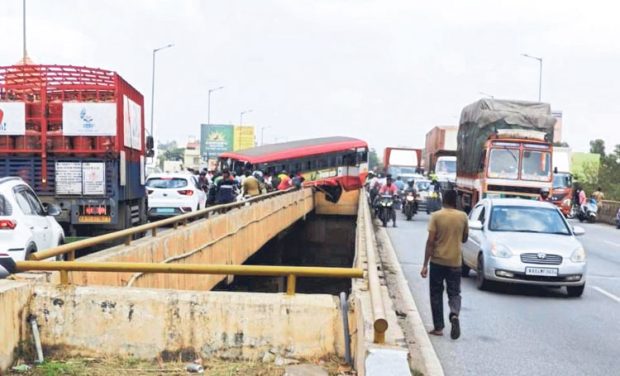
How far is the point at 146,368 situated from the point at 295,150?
29.4m

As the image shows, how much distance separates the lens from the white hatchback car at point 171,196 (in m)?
23.9

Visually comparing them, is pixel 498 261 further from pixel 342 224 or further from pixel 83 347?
pixel 342 224

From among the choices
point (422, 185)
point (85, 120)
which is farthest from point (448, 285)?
point (422, 185)

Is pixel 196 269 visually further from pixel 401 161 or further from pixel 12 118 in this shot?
pixel 401 161

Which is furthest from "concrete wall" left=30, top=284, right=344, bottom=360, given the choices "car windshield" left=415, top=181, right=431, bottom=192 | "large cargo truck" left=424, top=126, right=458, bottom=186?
"large cargo truck" left=424, top=126, right=458, bottom=186

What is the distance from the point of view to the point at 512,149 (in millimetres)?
24328

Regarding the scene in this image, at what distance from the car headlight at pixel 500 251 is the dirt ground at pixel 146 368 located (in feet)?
22.6

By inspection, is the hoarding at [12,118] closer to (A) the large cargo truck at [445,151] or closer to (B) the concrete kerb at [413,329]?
(B) the concrete kerb at [413,329]

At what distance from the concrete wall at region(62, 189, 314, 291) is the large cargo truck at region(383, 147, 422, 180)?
1203 inches

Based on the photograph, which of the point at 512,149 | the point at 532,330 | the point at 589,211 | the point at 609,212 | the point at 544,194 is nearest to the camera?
the point at 532,330

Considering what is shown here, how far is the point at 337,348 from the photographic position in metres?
5.46

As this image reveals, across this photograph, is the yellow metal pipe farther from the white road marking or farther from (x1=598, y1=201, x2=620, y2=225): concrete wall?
(x1=598, y1=201, x2=620, y2=225): concrete wall

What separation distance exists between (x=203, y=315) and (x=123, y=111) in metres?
10.7

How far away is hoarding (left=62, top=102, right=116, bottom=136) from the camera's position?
14914mm
